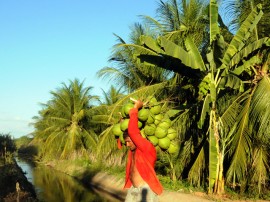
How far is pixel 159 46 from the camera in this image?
10852 millimetres

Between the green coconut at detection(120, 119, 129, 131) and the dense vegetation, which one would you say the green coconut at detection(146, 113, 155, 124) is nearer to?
the green coconut at detection(120, 119, 129, 131)

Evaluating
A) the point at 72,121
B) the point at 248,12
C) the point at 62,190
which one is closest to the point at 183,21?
the point at 248,12

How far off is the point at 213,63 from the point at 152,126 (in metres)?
8.34

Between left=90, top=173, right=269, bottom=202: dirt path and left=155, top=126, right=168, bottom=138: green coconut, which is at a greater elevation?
left=155, top=126, right=168, bottom=138: green coconut

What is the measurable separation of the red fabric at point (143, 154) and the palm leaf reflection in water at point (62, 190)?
1410cm

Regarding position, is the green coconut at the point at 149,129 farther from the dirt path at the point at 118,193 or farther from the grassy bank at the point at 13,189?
the grassy bank at the point at 13,189

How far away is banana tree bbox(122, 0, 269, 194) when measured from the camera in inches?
425

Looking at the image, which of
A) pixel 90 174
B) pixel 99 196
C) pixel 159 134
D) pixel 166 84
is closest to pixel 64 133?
pixel 90 174

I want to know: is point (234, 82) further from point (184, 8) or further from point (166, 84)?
point (184, 8)

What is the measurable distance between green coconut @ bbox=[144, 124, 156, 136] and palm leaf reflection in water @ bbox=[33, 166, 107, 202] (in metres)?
14.2

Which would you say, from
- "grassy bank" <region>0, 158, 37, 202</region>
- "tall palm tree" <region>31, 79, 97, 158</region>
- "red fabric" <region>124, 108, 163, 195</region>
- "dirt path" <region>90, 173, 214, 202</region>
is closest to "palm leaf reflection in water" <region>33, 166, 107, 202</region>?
"dirt path" <region>90, 173, 214, 202</region>

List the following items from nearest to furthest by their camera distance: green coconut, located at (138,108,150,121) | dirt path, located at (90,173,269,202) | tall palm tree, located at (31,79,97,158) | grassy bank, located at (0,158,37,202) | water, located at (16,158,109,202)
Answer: green coconut, located at (138,108,150,121), dirt path, located at (90,173,269,202), grassy bank, located at (0,158,37,202), water, located at (16,158,109,202), tall palm tree, located at (31,79,97,158)

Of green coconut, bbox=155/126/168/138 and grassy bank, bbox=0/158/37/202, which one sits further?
grassy bank, bbox=0/158/37/202

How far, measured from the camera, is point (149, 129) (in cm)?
376
